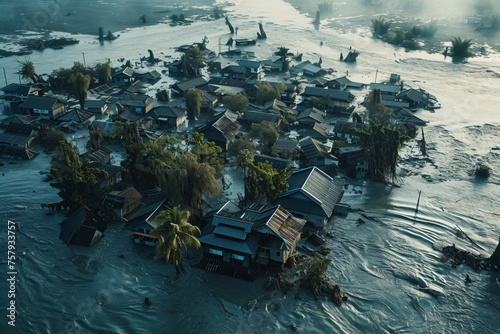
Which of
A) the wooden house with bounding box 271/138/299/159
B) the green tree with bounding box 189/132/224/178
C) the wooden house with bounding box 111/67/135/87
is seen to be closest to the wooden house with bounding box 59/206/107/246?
the green tree with bounding box 189/132/224/178

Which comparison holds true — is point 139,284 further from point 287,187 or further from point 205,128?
point 205,128

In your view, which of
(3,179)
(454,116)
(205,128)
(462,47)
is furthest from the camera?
(462,47)

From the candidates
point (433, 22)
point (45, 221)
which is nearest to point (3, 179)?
point (45, 221)

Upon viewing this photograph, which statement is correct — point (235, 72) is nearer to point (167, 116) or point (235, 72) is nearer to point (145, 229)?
point (167, 116)

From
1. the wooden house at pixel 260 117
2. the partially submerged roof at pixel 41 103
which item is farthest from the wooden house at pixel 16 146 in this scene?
the wooden house at pixel 260 117

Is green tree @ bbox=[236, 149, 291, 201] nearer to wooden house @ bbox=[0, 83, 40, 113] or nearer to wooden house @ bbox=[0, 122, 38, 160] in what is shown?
wooden house @ bbox=[0, 122, 38, 160]

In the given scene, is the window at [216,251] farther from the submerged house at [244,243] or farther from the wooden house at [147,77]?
the wooden house at [147,77]

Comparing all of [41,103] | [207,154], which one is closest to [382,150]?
[207,154]
